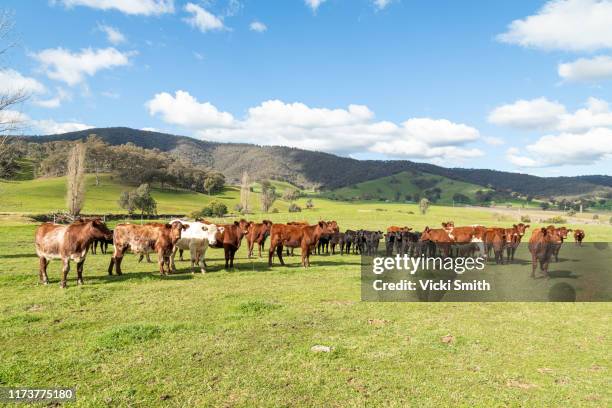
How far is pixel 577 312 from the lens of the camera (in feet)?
37.9

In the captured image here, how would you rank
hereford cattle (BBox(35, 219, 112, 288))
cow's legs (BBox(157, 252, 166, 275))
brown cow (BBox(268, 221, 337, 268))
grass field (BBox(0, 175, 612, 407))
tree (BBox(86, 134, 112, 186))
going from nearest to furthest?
grass field (BBox(0, 175, 612, 407)), hereford cattle (BBox(35, 219, 112, 288)), cow's legs (BBox(157, 252, 166, 275)), brown cow (BBox(268, 221, 337, 268)), tree (BBox(86, 134, 112, 186))

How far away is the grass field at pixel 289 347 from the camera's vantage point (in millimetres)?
6188

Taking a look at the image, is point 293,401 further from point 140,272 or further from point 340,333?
point 140,272

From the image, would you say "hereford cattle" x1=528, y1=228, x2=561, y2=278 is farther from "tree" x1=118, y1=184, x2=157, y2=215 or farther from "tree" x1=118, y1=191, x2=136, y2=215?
"tree" x1=118, y1=191, x2=136, y2=215

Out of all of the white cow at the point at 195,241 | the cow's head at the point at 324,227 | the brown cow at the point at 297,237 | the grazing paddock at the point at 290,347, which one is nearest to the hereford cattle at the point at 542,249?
the grazing paddock at the point at 290,347

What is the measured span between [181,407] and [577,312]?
38.8ft

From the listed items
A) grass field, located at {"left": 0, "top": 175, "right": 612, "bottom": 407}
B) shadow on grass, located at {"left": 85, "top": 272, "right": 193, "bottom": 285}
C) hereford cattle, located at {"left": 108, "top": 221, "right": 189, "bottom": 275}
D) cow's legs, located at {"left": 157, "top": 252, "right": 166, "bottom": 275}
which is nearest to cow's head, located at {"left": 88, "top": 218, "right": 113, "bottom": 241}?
hereford cattle, located at {"left": 108, "top": 221, "right": 189, "bottom": 275}

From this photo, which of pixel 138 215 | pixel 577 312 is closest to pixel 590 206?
pixel 138 215

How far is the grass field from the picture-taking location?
20.3 ft

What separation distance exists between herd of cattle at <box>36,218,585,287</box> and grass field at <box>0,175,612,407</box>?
5.23 ft

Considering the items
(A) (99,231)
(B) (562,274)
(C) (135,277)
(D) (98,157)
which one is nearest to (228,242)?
(C) (135,277)

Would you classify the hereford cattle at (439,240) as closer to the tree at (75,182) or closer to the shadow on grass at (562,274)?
the shadow on grass at (562,274)

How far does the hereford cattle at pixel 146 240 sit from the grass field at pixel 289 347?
2245 millimetres

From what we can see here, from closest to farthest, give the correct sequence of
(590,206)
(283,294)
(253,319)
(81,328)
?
1. (81,328)
2. (253,319)
3. (283,294)
4. (590,206)
